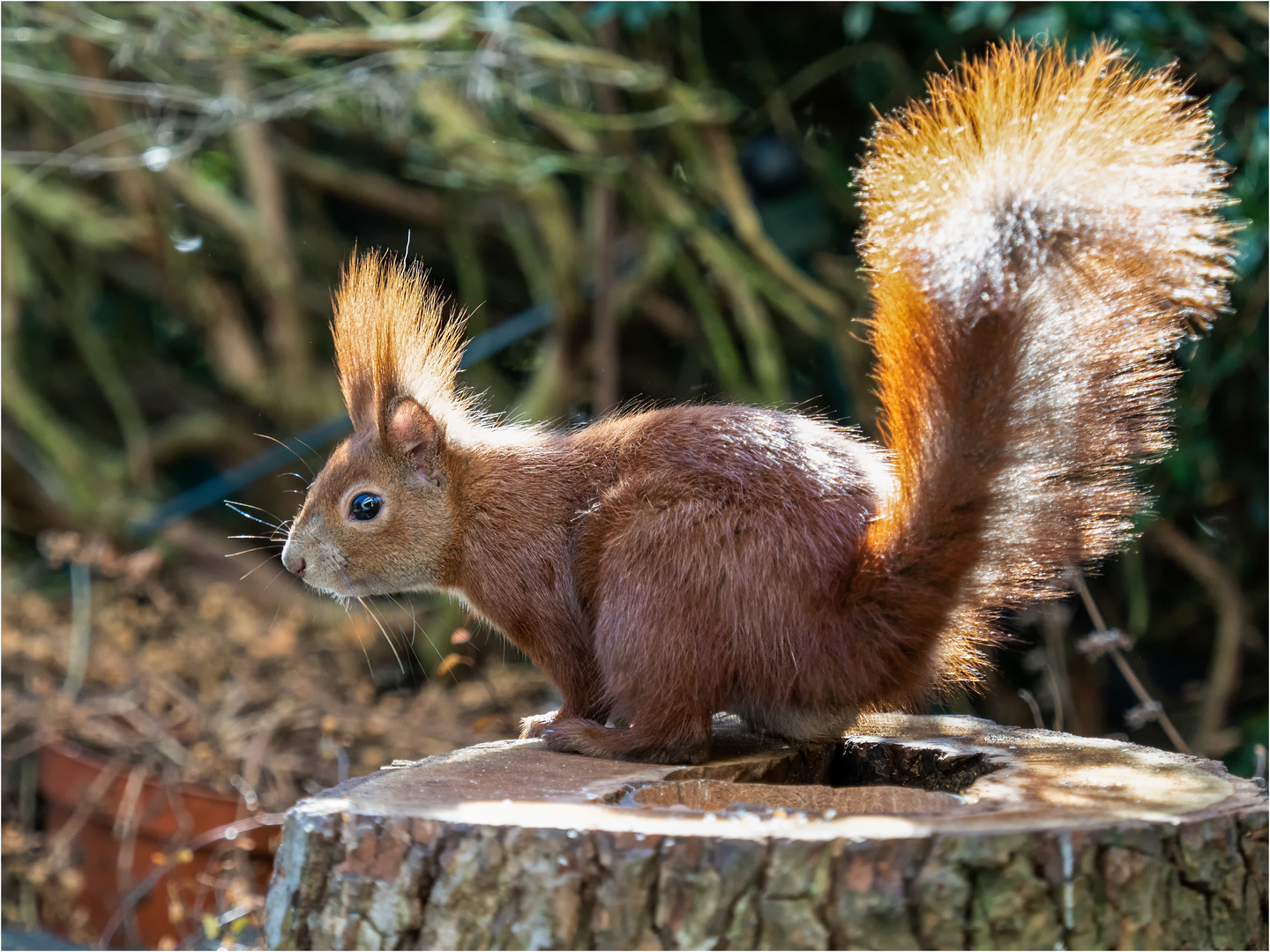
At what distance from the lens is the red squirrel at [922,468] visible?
1704 mm

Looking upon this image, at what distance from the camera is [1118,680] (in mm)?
4344

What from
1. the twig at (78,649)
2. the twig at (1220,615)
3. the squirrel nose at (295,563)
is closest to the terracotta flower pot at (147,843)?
the twig at (78,649)

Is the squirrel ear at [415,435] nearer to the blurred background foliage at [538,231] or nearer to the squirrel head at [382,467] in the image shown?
the squirrel head at [382,467]

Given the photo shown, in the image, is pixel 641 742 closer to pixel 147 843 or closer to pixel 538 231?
pixel 147 843

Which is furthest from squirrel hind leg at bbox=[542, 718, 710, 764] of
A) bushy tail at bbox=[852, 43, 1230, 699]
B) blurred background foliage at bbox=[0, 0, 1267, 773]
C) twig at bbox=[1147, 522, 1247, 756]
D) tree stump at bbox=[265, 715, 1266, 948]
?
twig at bbox=[1147, 522, 1247, 756]

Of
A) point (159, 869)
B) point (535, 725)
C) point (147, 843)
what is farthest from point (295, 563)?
point (147, 843)

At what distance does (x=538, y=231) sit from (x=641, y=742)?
3.33m

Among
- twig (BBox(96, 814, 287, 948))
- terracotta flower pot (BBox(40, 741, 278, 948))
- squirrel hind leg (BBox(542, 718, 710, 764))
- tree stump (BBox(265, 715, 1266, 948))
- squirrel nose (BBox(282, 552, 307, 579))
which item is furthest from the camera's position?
terracotta flower pot (BBox(40, 741, 278, 948))

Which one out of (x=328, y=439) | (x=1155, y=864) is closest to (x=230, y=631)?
(x=328, y=439)

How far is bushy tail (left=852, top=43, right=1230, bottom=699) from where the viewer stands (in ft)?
5.54

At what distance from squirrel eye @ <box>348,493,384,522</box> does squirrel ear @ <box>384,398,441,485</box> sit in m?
0.09

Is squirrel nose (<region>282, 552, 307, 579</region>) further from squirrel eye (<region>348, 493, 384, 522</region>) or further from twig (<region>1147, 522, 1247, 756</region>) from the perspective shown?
twig (<region>1147, 522, 1247, 756</region>)

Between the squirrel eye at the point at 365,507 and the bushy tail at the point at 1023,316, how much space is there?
93 centimetres

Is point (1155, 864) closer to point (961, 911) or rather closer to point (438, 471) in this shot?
point (961, 911)
